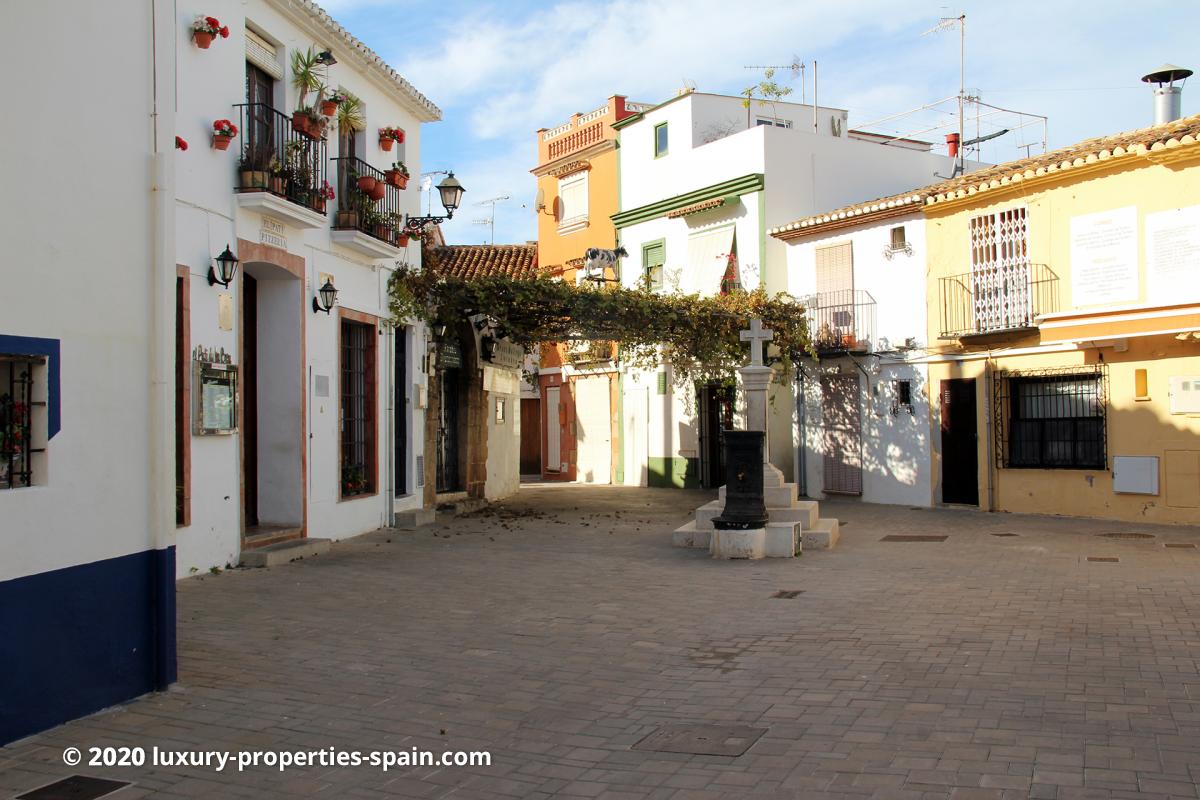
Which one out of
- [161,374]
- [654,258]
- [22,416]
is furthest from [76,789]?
[654,258]

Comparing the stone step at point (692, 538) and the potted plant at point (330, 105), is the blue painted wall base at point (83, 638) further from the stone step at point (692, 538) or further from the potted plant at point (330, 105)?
the potted plant at point (330, 105)

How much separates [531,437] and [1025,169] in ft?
59.3

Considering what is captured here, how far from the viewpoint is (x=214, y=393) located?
33.9 feet

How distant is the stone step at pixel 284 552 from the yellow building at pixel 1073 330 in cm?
1128

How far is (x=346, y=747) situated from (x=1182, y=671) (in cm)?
488

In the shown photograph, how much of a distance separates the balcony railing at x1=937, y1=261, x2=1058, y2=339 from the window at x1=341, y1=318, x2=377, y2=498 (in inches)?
395

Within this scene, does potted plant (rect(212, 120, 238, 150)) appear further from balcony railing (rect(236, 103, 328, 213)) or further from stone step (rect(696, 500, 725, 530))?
stone step (rect(696, 500, 725, 530))

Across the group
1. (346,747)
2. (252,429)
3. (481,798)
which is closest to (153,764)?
(346,747)

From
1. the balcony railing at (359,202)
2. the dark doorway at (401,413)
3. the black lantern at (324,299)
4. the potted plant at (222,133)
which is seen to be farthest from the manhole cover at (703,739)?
the dark doorway at (401,413)

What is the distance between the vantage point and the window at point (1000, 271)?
55.3ft

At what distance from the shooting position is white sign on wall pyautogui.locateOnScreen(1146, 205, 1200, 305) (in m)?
14.4

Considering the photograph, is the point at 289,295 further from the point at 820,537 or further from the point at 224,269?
the point at 820,537

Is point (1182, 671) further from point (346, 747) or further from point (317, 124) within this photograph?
point (317, 124)

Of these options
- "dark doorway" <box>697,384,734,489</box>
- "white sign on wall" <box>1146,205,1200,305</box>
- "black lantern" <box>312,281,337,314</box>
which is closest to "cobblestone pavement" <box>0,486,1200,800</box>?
"black lantern" <box>312,281,337,314</box>
